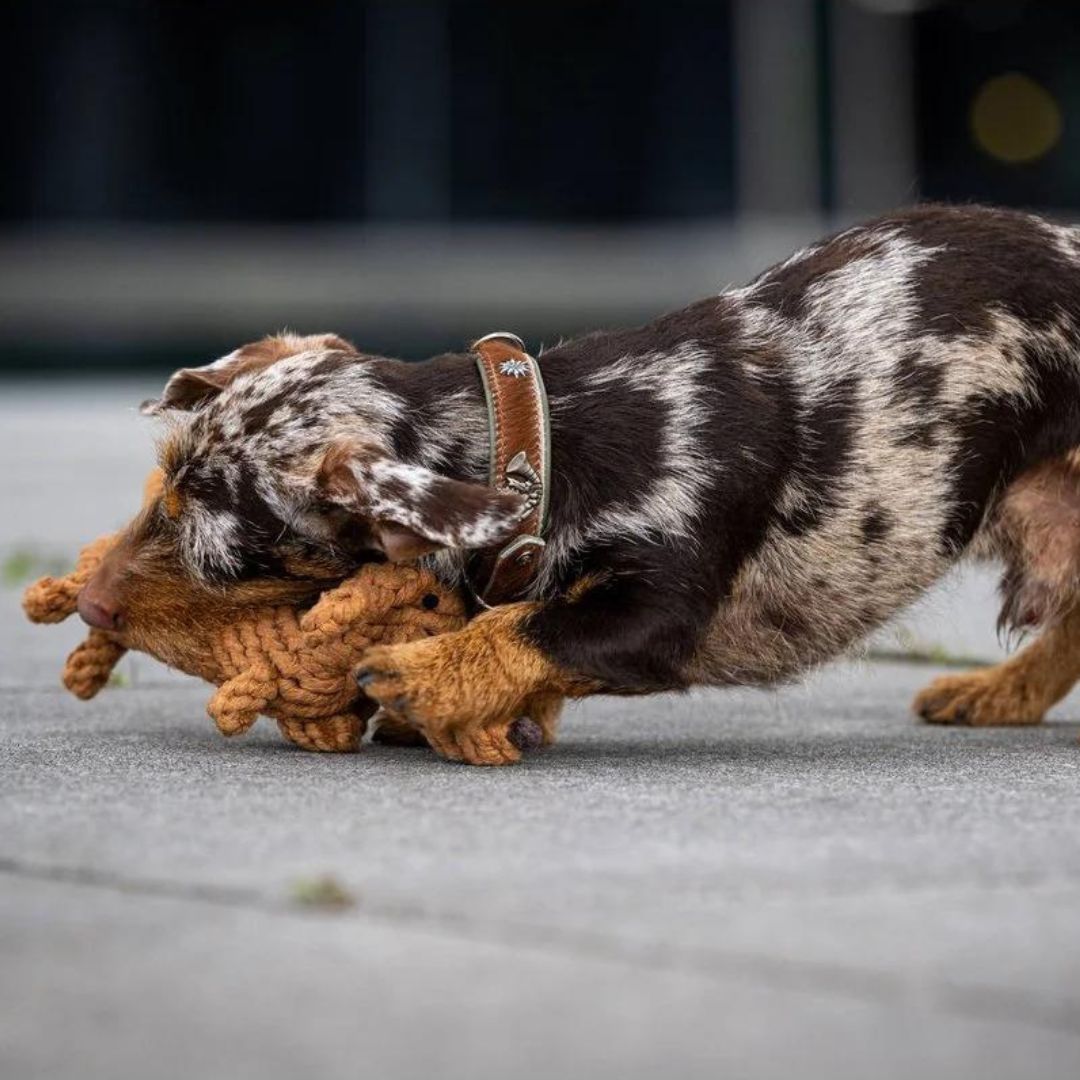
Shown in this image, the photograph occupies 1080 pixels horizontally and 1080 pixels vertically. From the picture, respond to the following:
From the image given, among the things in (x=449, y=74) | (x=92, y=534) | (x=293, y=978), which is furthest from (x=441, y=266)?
(x=293, y=978)

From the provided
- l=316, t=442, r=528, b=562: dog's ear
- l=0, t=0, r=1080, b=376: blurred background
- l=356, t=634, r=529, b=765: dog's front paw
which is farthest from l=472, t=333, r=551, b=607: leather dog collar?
l=0, t=0, r=1080, b=376: blurred background

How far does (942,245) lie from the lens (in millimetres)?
4535

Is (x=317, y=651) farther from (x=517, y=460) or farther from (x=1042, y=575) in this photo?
(x=1042, y=575)

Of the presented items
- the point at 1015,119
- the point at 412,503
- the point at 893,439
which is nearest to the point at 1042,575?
the point at 893,439

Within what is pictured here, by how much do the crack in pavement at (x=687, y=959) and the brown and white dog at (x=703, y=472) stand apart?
1.21 m

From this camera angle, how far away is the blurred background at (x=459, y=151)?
14336mm

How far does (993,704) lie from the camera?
5.12 metres

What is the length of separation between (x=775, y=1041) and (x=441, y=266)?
1320cm

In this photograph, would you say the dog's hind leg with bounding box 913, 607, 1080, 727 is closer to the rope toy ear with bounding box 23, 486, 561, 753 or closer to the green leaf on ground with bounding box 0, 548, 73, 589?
the rope toy ear with bounding box 23, 486, 561, 753

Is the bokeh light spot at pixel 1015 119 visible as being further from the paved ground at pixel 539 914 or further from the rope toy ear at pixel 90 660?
the rope toy ear at pixel 90 660

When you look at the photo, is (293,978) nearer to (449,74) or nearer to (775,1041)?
(775,1041)

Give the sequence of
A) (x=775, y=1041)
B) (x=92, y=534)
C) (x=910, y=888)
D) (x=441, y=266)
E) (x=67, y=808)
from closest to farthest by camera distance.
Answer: (x=775, y=1041), (x=910, y=888), (x=67, y=808), (x=92, y=534), (x=441, y=266)

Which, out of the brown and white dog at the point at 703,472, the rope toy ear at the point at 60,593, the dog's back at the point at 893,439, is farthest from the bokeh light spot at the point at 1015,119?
the rope toy ear at the point at 60,593

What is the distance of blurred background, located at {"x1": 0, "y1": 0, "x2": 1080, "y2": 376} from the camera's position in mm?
14336
